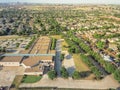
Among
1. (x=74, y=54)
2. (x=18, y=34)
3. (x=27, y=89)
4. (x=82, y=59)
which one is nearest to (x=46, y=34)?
(x=18, y=34)

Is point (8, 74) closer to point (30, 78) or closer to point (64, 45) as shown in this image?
point (30, 78)

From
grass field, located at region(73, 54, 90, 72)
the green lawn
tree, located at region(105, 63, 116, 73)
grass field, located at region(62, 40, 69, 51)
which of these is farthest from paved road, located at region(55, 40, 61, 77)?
tree, located at region(105, 63, 116, 73)

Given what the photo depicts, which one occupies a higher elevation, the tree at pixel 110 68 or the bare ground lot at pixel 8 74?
the tree at pixel 110 68

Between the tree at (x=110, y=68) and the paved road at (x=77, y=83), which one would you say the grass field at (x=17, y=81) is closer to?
the paved road at (x=77, y=83)

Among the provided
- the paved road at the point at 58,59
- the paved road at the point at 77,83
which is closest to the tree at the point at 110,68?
the paved road at the point at 77,83

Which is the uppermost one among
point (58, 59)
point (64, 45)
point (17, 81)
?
point (17, 81)

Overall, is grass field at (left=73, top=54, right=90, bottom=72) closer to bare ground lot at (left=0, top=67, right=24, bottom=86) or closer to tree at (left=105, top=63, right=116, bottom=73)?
tree at (left=105, top=63, right=116, bottom=73)

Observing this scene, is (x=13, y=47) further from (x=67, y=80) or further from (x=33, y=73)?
(x=67, y=80)

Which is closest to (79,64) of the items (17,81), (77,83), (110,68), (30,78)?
(110,68)

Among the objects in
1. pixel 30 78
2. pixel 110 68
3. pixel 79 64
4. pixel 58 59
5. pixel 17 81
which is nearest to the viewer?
pixel 17 81
